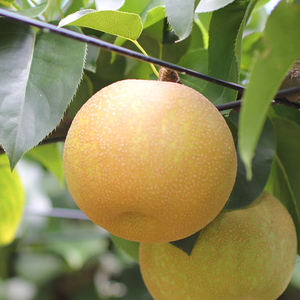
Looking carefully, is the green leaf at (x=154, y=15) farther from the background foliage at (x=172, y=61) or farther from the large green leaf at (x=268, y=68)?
the large green leaf at (x=268, y=68)

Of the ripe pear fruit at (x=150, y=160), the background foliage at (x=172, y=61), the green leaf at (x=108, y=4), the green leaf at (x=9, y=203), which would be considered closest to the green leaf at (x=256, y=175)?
the background foliage at (x=172, y=61)

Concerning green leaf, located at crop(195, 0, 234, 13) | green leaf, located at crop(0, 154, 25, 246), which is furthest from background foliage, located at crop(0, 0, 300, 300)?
green leaf, located at crop(0, 154, 25, 246)

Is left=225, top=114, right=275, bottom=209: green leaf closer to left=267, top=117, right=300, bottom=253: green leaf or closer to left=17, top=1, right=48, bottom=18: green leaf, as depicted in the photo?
left=267, top=117, right=300, bottom=253: green leaf

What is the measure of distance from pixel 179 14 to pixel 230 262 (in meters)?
0.30

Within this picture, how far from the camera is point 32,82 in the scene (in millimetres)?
548

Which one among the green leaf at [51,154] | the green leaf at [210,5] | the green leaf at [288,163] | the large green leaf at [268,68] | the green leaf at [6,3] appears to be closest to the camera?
the large green leaf at [268,68]

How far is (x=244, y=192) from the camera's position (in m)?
0.56

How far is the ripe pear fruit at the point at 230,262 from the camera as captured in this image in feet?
1.76

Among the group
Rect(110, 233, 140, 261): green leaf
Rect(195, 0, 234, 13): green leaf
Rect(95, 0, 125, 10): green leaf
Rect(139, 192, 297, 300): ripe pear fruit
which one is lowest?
Rect(110, 233, 140, 261): green leaf

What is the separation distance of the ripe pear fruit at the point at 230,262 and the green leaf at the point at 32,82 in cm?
22

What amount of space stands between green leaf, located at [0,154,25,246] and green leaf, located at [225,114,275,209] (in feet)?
2.10

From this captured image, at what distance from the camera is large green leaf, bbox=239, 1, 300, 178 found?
0.97 feet

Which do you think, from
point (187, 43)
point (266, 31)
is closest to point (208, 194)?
point (266, 31)

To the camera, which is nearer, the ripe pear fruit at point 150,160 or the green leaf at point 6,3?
the ripe pear fruit at point 150,160
